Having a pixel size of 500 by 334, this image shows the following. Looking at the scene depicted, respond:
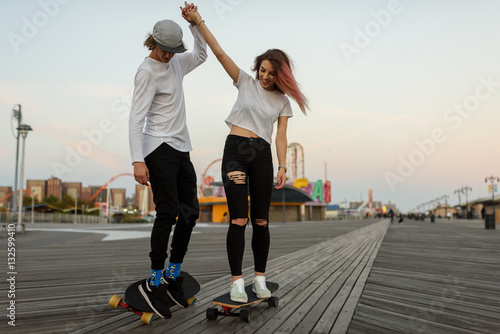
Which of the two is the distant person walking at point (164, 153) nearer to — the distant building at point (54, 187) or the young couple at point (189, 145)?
the young couple at point (189, 145)

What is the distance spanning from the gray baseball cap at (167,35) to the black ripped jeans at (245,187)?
72 centimetres

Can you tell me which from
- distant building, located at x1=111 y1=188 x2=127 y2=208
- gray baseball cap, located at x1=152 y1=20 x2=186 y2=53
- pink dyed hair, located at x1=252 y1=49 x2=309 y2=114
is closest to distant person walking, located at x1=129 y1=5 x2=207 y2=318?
gray baseball cap, located at x1=152 y1=20 x2=186 y2=53

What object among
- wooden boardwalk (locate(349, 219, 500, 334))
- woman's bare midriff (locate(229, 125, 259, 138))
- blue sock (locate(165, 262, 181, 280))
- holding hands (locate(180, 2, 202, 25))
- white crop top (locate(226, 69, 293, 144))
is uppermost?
holding hands (locate(180, 2, 202, 25))

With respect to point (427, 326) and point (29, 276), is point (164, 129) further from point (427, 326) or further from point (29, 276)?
point (29, 276)

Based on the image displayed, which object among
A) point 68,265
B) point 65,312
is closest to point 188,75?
point 65,312

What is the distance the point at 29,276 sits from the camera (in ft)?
12.4

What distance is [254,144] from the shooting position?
2490 mm

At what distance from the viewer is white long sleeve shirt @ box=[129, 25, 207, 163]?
2254 millimetres

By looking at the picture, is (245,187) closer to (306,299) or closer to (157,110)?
(157,110)

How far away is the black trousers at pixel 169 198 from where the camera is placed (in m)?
2.25

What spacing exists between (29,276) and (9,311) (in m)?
1.63

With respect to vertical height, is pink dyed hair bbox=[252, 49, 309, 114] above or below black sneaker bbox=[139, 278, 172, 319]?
above

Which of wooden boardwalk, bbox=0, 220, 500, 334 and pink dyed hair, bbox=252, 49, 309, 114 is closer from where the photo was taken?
wooden boardwalk, bbox=0, 220, 500, 334

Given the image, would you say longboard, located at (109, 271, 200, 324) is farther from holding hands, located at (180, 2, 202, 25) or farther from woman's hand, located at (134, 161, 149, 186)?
holding hands, located at (180, 2, 202, 25)
